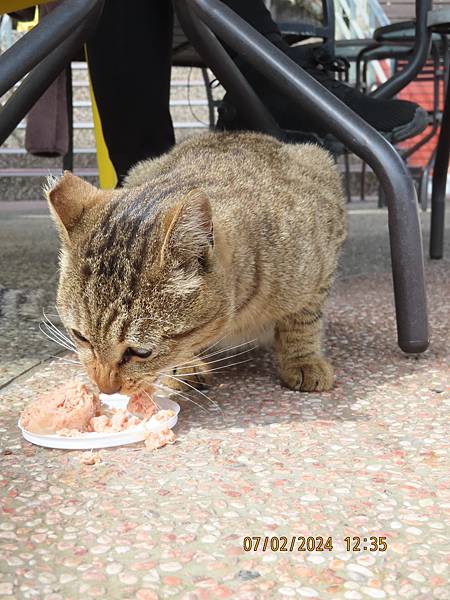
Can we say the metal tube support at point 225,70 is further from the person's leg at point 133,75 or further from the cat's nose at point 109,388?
the cat's nose at point 109,388

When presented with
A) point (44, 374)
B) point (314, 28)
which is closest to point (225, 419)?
point (44, 374)

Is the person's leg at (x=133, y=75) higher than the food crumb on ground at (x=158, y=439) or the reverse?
higher

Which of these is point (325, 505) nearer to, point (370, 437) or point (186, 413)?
point (370, 437)

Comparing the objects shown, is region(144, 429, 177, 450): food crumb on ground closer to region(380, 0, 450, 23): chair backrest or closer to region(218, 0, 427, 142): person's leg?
region(218, 0, 427, 142): person's leg

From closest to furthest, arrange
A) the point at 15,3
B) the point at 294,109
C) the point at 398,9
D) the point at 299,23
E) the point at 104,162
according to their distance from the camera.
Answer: the point at 15,3 < the point at 294,109 < the point at 104,162 < the point at 299,23 < the point at 398,9

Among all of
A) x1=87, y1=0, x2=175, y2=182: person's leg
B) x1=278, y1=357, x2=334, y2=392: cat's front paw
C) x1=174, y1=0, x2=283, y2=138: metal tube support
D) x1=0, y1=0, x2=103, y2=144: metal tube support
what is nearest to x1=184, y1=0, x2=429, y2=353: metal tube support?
x1=174, y1=0, x2=283, y2=138: metal tube support

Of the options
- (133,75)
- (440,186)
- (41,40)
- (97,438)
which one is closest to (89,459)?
(97,438)

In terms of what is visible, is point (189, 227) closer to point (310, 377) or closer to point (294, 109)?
point (310, 377)

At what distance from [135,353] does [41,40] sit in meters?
0.81

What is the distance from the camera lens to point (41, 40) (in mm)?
1750

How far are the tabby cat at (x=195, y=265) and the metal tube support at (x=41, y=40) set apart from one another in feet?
0.95

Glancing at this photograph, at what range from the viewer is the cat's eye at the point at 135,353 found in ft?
4.82

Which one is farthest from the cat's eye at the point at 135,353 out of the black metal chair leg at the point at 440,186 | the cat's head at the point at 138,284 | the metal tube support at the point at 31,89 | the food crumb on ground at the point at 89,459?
the black metal chair leg at the point at 440,186

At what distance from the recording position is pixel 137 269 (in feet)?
4.76
